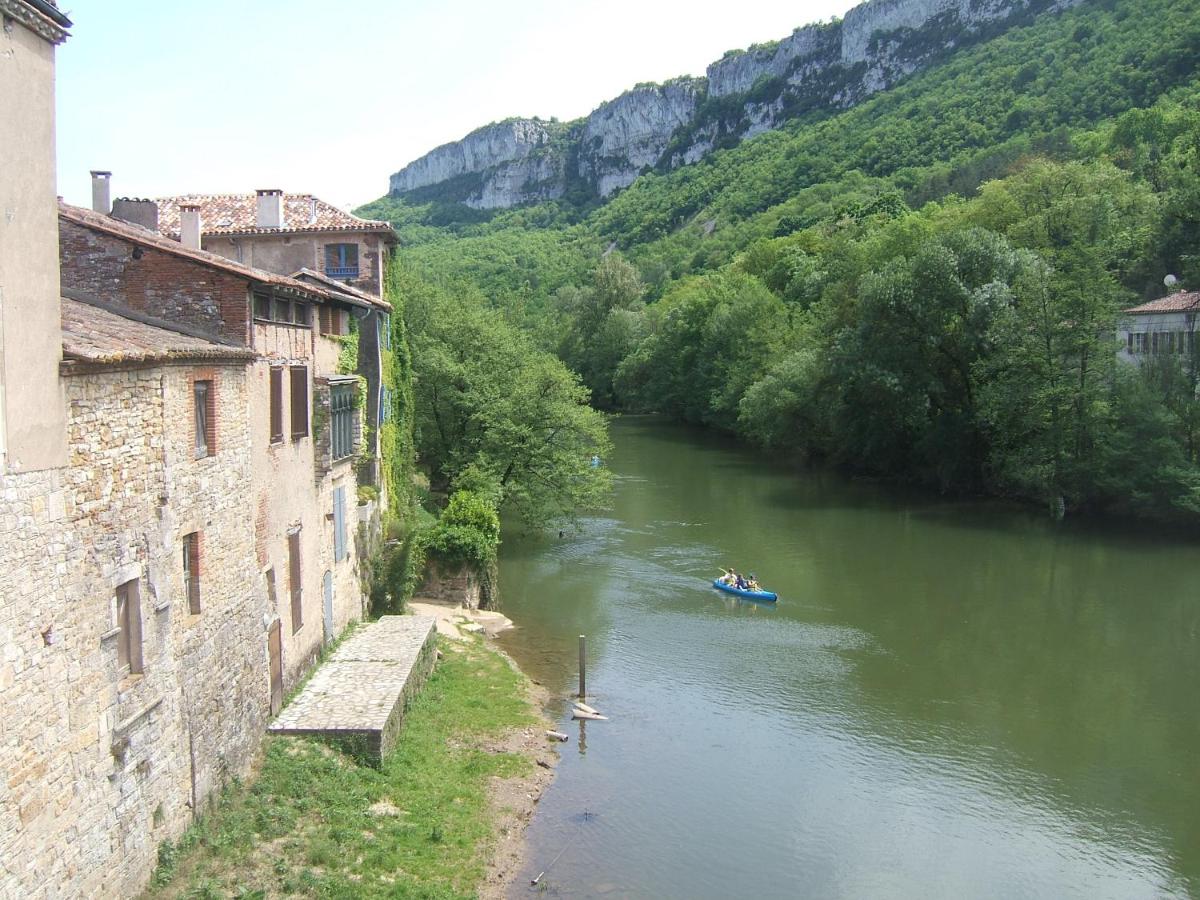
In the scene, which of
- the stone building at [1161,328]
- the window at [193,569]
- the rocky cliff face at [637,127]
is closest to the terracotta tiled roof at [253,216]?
the window at [193,569]

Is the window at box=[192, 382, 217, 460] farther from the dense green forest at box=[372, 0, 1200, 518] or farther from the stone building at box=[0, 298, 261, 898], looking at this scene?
the dense green forest at box=[372, 0, 1200, 518]

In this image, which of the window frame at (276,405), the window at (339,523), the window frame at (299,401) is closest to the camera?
the window frame at (276,405)

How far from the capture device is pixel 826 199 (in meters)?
116

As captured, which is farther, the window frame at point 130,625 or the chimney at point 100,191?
the chimney at point 100,191

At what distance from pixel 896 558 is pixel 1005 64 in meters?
94.9

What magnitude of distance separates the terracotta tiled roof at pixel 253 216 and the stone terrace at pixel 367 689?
1176cm

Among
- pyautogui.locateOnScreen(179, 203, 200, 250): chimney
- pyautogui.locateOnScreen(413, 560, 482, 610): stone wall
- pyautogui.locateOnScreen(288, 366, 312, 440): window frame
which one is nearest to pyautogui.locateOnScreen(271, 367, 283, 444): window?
pyautogui.locateOnScreen(288, 366, 312, 440): window frame

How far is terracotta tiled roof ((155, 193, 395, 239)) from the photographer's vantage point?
28.2m

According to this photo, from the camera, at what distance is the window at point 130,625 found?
1088cm

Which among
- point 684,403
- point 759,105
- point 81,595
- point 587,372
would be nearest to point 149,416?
point 81,595

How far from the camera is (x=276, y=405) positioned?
17.0 meters

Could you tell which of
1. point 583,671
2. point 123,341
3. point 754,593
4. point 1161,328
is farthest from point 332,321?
point 1161,328

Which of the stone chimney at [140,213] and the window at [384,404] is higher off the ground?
the stone chimney at [140,213]

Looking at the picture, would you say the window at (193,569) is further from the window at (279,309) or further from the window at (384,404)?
the window at (384,404)
